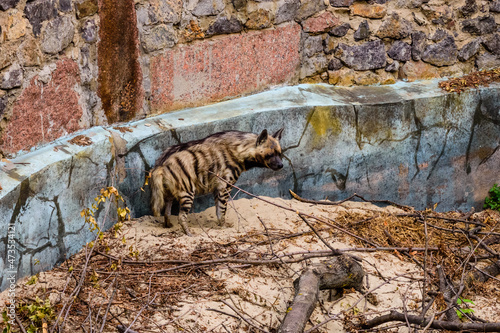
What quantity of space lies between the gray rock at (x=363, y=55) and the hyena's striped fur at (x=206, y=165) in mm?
1528

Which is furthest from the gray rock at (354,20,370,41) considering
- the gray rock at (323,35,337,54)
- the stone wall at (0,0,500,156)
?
the gray rock at (323,35,337,54)

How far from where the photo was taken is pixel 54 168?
4605 mm

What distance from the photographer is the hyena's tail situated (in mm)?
5277

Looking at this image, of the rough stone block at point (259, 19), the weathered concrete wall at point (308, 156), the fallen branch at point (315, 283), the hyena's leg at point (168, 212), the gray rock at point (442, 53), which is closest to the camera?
the fallen branch at point (315, 283)

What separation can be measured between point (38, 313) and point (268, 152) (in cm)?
229

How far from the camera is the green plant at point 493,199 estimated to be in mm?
7238

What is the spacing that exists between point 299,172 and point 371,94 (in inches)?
43.0

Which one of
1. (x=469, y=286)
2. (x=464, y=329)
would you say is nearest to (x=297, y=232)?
(x=469, y=286)

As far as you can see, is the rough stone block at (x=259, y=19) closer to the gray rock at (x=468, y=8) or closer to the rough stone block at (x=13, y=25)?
the gray rock at (x=468, y=8)

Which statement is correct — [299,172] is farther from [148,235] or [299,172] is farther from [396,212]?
[148,235]

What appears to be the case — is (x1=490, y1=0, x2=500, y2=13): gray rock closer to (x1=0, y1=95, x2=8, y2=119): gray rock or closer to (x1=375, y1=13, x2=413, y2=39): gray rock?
(x1=375, y1=13, x2=413, y2=39): gray rock

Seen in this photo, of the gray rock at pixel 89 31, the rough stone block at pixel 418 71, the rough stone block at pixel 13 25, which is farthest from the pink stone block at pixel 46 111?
the rough stone block at pixel 418 71

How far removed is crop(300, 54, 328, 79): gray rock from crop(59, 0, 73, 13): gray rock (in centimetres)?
257

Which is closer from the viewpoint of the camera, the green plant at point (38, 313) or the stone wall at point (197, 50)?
the green plant at point (38, 313)
